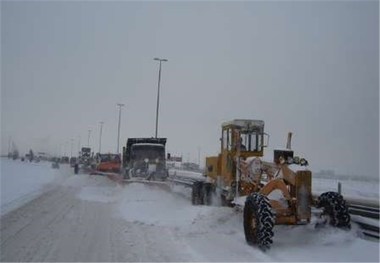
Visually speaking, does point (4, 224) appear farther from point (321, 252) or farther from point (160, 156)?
point (160, 156)

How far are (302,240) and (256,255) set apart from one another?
6.58 ft

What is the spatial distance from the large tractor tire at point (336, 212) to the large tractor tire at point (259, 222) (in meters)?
1.63

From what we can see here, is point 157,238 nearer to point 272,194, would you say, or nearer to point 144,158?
point 272,194

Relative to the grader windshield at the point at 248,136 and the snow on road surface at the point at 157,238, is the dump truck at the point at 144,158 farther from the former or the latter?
the grader windshield at the point at 248,136

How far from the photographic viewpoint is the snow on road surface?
9.72m

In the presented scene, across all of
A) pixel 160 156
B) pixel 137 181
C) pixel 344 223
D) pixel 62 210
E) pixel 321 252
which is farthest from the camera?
pixel 160 156

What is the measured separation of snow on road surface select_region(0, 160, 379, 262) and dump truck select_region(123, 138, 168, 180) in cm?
1100

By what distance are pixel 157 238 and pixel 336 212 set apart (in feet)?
12.8

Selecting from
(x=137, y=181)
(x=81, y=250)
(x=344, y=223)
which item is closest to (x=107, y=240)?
(x=81, y=250)

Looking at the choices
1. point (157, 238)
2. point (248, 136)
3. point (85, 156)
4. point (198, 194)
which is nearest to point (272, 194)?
point (157, 238)

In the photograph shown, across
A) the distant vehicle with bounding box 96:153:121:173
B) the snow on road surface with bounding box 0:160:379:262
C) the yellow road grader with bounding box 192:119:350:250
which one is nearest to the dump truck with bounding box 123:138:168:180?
the distant vehicle with bounding box 96:153:121:173

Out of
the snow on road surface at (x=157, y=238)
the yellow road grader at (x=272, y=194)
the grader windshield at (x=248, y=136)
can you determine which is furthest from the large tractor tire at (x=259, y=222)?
the grader windshield at (x=248, y=136)

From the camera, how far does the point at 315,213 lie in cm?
1130

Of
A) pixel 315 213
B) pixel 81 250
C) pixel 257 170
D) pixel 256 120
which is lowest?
pixel 81 250
